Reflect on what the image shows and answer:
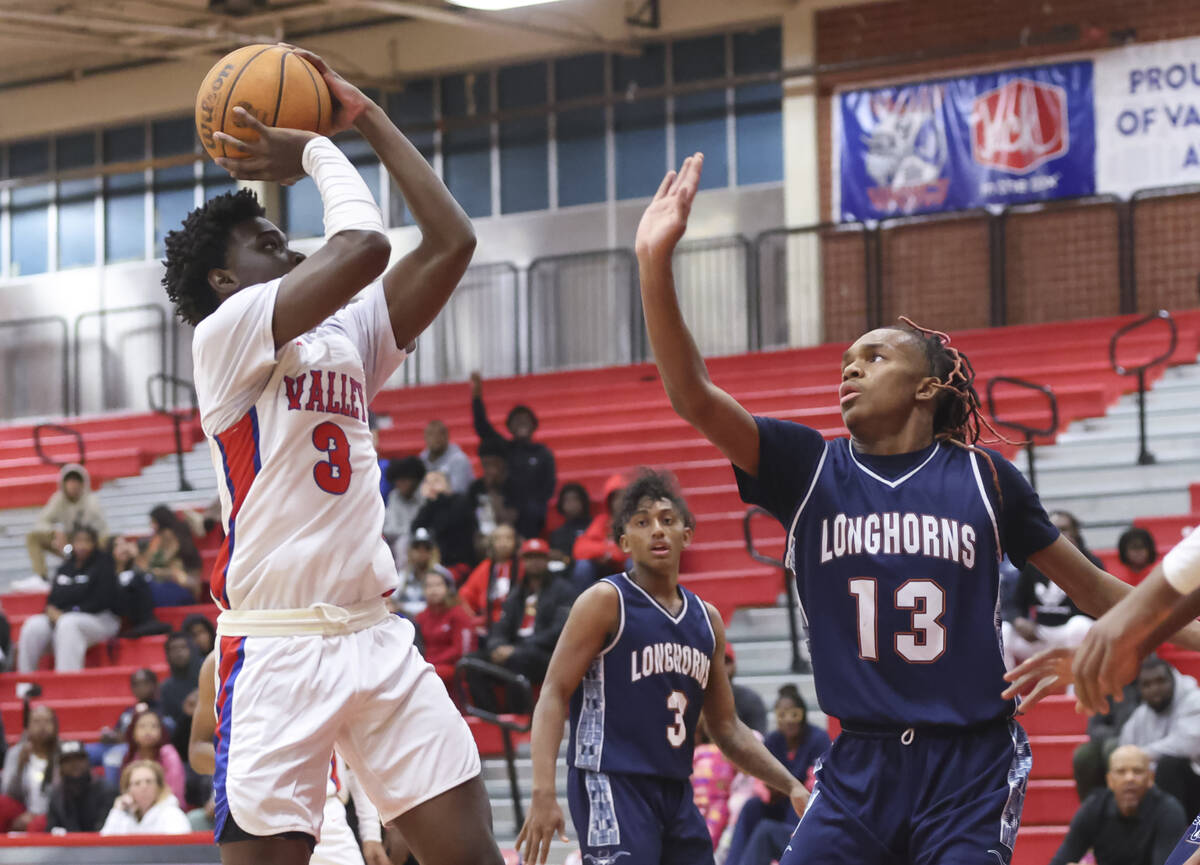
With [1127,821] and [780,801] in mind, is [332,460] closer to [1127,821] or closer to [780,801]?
[780,801]

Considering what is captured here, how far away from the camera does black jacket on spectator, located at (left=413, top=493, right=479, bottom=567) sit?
12992 mm

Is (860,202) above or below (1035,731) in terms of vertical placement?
above

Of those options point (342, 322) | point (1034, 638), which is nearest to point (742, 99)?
point (1034, 638)

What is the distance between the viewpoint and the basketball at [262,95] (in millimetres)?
4164

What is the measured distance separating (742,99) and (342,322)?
48.4 ft

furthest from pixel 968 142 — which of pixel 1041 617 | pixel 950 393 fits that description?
pixel 950 393

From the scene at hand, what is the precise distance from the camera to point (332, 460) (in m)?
4.04

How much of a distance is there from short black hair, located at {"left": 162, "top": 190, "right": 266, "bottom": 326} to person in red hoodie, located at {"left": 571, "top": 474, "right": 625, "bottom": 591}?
698 centimetres

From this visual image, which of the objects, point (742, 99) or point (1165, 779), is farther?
point (742, 99)

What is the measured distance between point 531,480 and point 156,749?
13.2 ft

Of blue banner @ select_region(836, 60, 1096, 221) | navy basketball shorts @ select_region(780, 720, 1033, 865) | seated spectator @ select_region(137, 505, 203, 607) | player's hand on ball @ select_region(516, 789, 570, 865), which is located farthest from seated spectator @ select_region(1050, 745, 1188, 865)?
blue banner @ select_region(836, 60, 1096, 221)

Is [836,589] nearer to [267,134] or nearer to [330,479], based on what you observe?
[330,479]

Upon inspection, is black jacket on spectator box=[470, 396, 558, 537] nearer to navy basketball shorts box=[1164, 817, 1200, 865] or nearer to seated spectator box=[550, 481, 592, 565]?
seated spectator box=[550, 481, 592, 565]

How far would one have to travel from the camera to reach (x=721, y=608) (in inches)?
483
